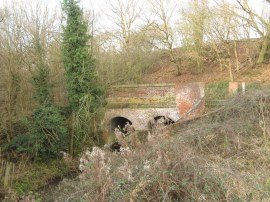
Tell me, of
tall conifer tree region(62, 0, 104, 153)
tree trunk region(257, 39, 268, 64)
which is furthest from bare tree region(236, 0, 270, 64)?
tall conifer tree region(62, 0, 104, 153)

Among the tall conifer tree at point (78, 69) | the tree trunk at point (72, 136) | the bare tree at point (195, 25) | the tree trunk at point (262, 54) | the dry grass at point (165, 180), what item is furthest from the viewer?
the tree trunk at point (262, 54)

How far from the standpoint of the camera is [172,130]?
36.0ft

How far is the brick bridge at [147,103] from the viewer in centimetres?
1578

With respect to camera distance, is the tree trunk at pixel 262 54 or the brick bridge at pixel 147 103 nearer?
the brick bridge at pixel 147 103

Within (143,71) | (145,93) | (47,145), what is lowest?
(47,145)

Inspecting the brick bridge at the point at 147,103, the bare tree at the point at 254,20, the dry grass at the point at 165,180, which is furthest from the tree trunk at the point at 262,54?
the dry grass at the point at 165,180

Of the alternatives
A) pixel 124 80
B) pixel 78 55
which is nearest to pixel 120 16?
pixel 124 80

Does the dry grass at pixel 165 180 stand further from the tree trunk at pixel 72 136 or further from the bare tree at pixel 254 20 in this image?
the bare tree at pixel 254 20

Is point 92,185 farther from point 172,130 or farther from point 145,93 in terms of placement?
point 145,93

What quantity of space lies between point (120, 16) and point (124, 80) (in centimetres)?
808

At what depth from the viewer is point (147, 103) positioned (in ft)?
55.4

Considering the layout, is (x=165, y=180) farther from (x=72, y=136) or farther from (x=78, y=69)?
(x=72, y=136)

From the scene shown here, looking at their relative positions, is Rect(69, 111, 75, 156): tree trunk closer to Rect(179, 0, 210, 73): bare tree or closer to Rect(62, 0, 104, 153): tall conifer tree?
Rect(62, 0, 104, 153): tall conifer tree

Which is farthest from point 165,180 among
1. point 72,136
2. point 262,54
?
point 262,54
